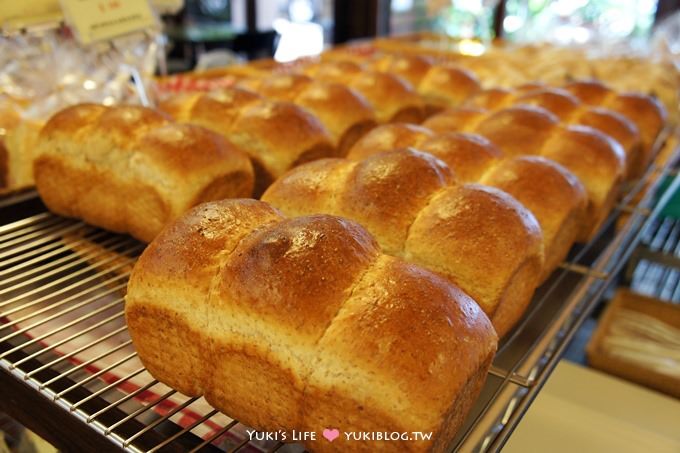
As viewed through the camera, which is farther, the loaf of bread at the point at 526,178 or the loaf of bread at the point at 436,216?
the loaf of bread at the point at 526,178

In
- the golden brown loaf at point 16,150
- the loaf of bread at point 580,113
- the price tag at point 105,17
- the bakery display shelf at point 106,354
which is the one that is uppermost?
the price tag at point 105,17

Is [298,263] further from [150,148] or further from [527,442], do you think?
[527,442]

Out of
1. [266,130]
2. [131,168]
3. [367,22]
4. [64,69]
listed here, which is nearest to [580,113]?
[266,130]

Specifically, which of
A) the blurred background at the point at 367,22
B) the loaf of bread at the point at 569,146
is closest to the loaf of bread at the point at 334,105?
the loaf of bread at the point at 569,146

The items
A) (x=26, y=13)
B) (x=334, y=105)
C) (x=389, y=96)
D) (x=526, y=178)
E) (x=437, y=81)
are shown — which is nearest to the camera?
(x=526, y=178)

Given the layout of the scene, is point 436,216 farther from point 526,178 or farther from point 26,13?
point 26,13

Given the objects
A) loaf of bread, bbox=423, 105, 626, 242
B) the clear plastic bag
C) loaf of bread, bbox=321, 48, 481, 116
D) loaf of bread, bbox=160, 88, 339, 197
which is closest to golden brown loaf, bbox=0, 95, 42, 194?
the clear plastic bag

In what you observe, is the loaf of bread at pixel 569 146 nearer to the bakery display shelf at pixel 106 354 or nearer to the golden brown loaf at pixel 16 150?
the bakery display shelf at pixel 106 354
